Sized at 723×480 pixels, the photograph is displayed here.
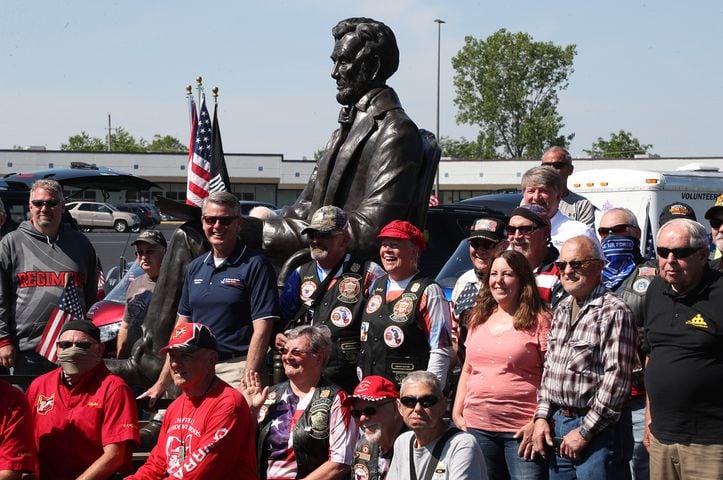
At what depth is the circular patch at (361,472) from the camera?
4.86 metres

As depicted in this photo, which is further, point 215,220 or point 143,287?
point 143,287

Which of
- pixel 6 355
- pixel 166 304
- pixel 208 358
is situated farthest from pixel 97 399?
pixel 6 355

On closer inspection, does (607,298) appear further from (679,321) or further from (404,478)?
(404,478)

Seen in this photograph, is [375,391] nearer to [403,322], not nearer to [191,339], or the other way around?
[403,322]

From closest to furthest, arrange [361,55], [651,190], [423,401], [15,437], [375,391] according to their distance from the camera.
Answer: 1. [423,401]
2. [375,391]
3. [15,437]
4. [361,55]
5. [651,190]

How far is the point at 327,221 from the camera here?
578 cm

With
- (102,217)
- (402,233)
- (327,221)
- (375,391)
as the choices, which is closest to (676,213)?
(402,233)

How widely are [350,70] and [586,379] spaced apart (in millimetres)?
2688

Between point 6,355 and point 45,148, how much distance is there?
5737cm

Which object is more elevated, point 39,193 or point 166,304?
point 39,193

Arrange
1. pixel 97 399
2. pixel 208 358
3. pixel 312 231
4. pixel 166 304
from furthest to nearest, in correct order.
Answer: pixel 166 304 < pixel 312 231 < pixel 97 399 < pixel 208 358

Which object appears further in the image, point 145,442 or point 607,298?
point 145,442

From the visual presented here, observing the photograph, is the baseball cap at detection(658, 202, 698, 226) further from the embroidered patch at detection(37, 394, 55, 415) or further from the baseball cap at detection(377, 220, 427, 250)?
the embroidered patch at detection(37, 394, 55, 415)

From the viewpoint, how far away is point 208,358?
5035 millimetres
